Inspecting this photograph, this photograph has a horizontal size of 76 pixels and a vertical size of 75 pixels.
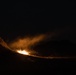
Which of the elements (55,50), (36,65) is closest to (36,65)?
(36,65)

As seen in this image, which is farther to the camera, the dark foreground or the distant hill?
the distant hill

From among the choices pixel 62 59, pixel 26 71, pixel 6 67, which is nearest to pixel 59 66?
pixel 62 59

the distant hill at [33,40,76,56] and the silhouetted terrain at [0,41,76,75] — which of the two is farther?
the distant hill at [33,40,76,56]

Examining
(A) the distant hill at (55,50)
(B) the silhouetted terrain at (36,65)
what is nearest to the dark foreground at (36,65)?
(B) the silhouetted terrain at (36,65)

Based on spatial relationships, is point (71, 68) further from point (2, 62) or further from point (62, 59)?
point (2, 62)

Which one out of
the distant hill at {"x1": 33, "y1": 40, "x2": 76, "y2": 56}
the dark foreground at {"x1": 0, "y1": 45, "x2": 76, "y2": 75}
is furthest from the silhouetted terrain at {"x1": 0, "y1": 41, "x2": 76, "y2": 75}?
the distant hill at {"x1": 33, "y1": 40, "x2": 76, "y2": 56}

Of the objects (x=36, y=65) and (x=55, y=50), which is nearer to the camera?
(x=36, y=65)

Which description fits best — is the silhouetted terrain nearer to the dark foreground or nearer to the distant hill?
the dark foreground

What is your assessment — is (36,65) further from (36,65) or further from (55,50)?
(55,50)

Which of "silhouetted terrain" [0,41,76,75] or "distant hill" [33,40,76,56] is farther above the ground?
"distant hill" [33,40,76,56]

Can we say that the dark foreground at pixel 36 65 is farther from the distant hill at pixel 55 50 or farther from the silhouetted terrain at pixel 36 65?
the distant hill at pixel 55 50

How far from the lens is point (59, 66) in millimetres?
13438

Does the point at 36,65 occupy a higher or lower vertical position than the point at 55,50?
lower

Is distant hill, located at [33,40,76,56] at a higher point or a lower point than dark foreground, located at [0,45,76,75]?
higher
